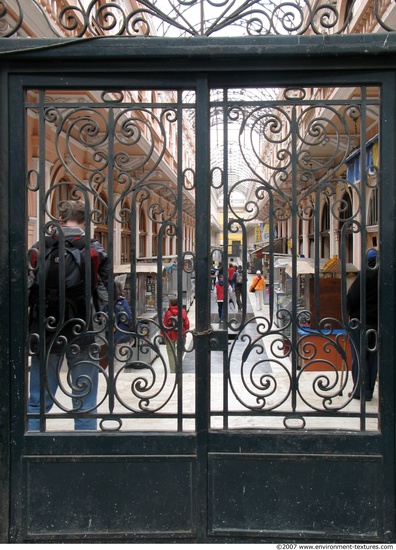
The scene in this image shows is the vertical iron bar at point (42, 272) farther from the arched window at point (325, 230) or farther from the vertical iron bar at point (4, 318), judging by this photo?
the arched window at point (325, 230)

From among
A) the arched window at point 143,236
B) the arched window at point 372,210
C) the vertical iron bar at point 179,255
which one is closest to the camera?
the vertical iron bar at point 179,255

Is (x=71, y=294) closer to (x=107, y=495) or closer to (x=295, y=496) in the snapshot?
(x=107, y=495)

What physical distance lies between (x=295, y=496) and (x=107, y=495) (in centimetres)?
117

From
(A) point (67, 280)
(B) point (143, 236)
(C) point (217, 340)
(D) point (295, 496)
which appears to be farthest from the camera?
(B) point (143, 236)

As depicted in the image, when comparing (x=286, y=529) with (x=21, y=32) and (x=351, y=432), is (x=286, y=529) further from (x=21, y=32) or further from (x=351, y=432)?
(x=21, y=32)

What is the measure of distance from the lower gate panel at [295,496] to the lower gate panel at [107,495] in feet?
0.70

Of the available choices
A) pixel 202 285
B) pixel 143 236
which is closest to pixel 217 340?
pixel 202 285

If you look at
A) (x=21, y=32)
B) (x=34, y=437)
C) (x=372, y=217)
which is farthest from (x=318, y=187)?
(x=372, y=217)

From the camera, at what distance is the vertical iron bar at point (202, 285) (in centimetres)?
288

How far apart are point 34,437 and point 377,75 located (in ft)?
10.2

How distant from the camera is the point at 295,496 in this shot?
286cm

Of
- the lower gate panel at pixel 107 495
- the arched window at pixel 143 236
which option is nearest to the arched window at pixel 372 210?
the lower gate panel at pixel 107 495

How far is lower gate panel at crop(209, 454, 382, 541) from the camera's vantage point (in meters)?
2.84

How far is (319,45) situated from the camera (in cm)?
276
